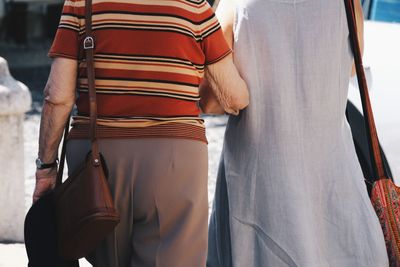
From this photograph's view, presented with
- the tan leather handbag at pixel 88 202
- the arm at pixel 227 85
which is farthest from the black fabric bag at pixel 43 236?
the arm at pixel 227 85

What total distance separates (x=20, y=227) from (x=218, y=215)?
1.69m

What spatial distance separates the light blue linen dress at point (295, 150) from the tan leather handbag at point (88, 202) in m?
0.64

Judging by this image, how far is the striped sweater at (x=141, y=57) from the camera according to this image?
2.64 m

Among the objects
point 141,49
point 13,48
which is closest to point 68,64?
Answer: point 141,49

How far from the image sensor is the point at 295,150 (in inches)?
124

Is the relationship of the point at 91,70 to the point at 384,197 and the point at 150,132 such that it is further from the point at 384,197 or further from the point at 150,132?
the point at 384,197

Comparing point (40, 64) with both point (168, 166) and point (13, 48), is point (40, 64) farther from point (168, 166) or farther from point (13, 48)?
point (168, 166)

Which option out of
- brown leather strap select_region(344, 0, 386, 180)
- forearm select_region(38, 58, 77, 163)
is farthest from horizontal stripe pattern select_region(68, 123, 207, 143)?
brown leather strap select_region(344, 0, 386, 180)

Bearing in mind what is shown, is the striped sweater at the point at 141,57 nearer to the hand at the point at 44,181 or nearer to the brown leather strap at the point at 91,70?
the brown leather strap at the point at 91,70

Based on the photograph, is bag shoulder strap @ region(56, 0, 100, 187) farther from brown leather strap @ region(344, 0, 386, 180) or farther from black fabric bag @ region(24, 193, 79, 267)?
brown leather strap @ region(344, 0, 386, 180)

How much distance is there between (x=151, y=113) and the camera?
269cm

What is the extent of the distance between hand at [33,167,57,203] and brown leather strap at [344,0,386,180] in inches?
45.0

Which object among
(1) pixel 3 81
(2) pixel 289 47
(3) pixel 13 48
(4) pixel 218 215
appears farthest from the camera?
(3) pixel 13 48

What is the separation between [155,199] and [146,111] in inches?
10.9
